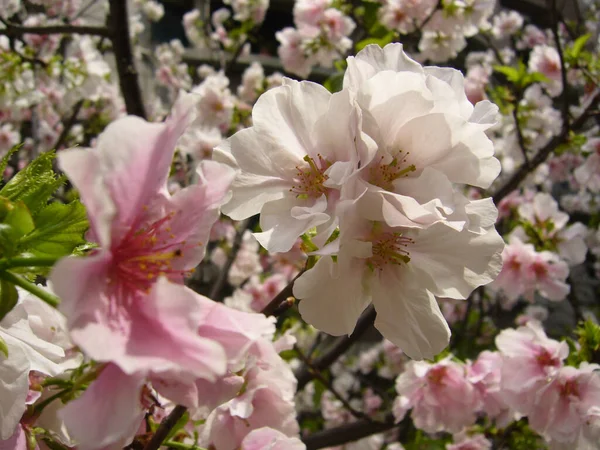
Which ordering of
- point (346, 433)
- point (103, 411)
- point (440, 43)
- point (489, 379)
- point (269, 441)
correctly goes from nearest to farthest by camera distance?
point (103, 411) < point (269, 441) < point (489, 379) < point (346, 433) < point (440, 43)

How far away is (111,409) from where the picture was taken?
0.42 meters

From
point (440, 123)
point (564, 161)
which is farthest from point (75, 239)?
point (564, 161)

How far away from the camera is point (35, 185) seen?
61 centimetres

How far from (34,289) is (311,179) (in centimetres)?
37

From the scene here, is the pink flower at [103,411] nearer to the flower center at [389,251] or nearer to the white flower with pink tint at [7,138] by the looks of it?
the flower center at [389,251]

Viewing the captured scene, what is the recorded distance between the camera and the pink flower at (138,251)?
0.40m

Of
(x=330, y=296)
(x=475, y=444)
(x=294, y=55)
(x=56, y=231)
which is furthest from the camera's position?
(x=294, y=55)

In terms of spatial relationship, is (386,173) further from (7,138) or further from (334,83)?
(7,138)

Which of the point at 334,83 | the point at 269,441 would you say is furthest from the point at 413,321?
the point at 334,83

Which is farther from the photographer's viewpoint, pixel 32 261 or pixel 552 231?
pixel 552 231

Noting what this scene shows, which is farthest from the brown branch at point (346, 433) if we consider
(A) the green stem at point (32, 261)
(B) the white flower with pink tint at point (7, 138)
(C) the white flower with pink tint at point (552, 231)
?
(B) the white flower with pink tint at point (7, 138)

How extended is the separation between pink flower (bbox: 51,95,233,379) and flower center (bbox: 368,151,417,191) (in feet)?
0.69

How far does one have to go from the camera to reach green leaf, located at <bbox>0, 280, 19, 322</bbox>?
0.48 meters

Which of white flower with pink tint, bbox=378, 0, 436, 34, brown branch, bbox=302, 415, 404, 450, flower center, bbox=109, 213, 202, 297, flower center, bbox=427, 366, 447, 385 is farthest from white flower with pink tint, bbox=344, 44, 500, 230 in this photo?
white flower with pink tint, bbox=378, 0, 436, 34
